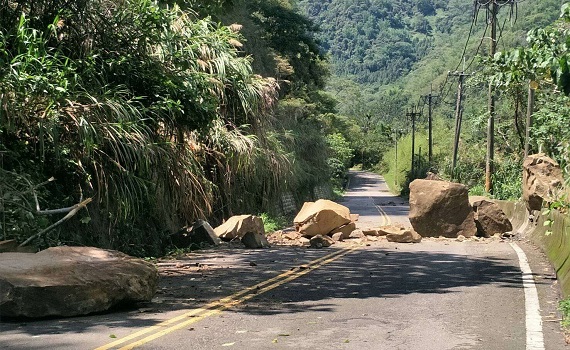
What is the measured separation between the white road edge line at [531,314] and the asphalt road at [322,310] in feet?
0.25

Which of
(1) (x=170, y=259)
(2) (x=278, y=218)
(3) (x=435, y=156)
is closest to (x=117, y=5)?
(1) (x=170, y=259)

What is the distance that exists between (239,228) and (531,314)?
41.7 ft

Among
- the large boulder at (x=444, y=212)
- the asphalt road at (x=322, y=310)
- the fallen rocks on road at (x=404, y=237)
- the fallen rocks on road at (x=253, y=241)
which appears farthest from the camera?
the large boulder at (x=444, y=212)

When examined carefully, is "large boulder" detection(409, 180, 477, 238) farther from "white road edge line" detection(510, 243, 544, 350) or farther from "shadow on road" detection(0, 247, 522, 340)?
"white road edge line" detection(510, 243, 544, 350)

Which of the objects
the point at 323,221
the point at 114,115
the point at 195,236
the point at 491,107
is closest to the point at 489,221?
the point at 323,221

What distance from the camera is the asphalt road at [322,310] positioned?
830 centimetres

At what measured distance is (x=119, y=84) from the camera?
1656 centimetres

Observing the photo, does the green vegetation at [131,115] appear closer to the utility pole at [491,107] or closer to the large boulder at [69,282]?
the large boulder at [69,282]

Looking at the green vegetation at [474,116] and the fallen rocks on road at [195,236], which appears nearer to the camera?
the fallen rocks on road at [195,236]

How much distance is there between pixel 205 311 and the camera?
33.4 ft

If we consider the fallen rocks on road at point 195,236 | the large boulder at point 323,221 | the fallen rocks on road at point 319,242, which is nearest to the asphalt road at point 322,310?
the fallen rocks on road at point 195,236

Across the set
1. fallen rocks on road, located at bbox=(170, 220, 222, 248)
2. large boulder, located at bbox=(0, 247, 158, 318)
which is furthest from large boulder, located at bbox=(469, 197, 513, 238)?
large boulder, located at bbox=(0, 247, 158, 318)

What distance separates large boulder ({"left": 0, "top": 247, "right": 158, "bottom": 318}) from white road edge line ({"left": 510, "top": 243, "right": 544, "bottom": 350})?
4521 mm

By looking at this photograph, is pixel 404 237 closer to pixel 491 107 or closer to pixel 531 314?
pixel 531 314
